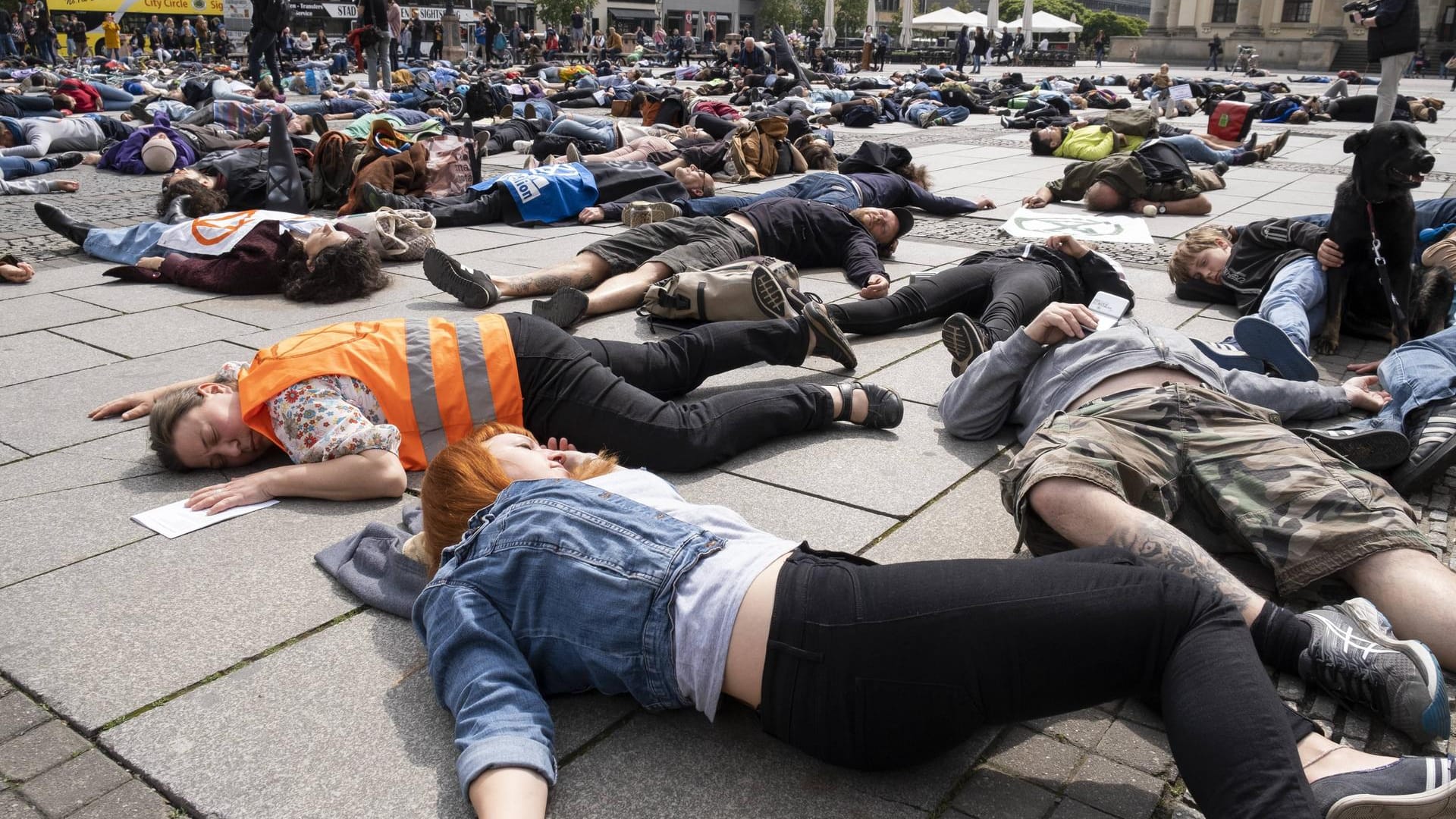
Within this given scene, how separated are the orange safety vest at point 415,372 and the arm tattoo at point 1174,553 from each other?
1.98 metres

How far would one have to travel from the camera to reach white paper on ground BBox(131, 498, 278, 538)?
10.2ft

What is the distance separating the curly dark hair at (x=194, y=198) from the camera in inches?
301

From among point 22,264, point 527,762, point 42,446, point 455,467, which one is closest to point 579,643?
point 527,762

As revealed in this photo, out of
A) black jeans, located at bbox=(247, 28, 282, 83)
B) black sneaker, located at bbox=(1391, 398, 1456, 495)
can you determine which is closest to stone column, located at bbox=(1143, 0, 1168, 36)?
black jeans, located at bbox=(247, 28, 282, 83)

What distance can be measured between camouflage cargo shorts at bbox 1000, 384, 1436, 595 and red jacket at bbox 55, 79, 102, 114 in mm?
16984

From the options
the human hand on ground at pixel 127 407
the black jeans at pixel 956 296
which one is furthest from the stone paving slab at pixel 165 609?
the black jeans at pixel 956 296

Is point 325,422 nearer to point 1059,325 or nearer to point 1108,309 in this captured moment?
point 1059,325

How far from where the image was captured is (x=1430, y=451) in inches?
128

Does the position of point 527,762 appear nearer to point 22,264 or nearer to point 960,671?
point 960,671

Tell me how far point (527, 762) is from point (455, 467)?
793 mm

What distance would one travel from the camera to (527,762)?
190 centimetres

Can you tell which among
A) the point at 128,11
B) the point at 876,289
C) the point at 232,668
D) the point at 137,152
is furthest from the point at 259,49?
the point at 128,11

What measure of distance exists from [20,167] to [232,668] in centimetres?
1001

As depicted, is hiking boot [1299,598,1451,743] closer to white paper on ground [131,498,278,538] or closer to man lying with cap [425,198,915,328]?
white paper on ground [131,498,278,538]
